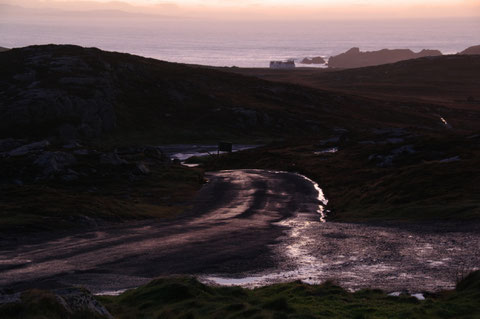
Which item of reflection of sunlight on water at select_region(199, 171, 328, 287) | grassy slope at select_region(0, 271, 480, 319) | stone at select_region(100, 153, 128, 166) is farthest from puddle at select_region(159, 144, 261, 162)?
grassy slope at select_region(0, 271, 480, 319)

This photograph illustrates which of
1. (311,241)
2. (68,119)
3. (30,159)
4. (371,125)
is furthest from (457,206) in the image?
(371,125)

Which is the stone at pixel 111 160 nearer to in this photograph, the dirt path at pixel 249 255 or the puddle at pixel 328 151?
the dirt path at pixel 249 255

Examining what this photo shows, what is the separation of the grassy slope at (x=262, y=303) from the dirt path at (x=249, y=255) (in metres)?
3.10

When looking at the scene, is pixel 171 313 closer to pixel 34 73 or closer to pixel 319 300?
pixel 319 300

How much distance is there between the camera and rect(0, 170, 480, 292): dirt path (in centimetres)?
2695

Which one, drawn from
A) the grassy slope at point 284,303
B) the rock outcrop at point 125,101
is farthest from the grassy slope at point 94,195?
the rock outcrop at point 125,101

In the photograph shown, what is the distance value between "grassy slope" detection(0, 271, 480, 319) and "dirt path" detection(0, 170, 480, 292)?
3.10 metres

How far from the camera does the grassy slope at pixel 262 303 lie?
1536 centimetres

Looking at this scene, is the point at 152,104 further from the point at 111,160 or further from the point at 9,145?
the point at 111,160

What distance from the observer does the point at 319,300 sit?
19.7m

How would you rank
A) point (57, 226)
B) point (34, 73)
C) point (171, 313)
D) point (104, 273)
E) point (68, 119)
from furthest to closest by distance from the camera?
point (34, 73) < point (68, 119) < point (57, 226) < point (104, 273) < point (171, 313)

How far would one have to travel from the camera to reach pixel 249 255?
109 feet

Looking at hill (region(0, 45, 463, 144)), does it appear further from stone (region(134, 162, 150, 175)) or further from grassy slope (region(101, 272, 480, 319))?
grassy slope (region(101, 272, 480, 319))

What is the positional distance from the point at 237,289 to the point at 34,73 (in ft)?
411
